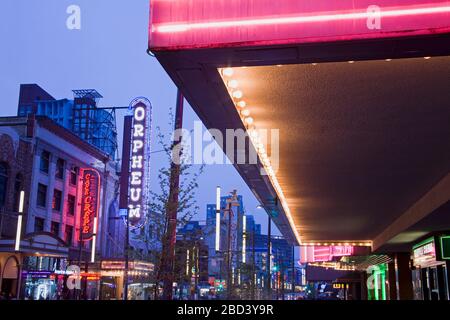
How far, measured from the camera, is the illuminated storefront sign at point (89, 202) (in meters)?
45.0

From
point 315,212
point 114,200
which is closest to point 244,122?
point 315,212

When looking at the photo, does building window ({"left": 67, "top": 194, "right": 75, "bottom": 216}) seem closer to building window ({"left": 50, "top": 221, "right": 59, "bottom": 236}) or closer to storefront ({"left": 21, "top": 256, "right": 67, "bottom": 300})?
building window ({"left": 50, "top": 221, "right": 59, "bottom": 236})

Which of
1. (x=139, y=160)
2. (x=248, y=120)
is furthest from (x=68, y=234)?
(x=248, y=120)

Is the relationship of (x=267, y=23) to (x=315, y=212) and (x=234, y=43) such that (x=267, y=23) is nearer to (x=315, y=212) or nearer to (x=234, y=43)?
(x=234, y=43)

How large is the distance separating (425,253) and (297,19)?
61.0 ft

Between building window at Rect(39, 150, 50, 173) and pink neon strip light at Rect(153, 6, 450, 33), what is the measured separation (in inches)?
1535

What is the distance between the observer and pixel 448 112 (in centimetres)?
829

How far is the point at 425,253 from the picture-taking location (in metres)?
21.5

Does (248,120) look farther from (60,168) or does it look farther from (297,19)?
(60,168)

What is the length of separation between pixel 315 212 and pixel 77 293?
26381mm

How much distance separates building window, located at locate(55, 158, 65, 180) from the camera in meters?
44.5

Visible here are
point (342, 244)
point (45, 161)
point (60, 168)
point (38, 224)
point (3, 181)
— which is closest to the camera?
point (342, 244)

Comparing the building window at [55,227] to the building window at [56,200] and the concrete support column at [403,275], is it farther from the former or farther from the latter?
the concrete support column at [403,275]

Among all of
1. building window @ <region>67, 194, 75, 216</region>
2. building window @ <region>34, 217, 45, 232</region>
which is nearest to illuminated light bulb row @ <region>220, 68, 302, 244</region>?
building window @ <region>34, 217, 45, 232</region>
